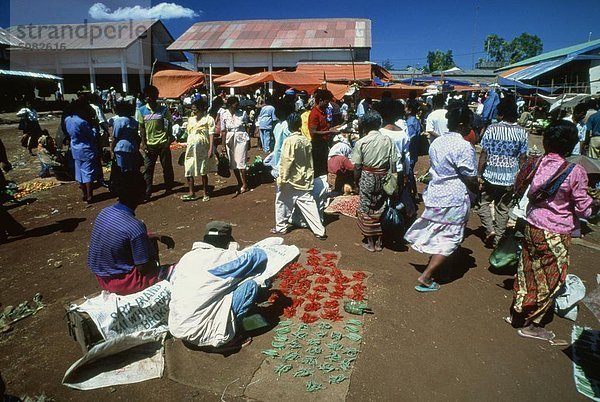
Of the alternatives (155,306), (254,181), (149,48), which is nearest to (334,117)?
(254,181)

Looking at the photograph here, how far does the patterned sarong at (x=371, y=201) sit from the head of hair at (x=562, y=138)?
2021mm

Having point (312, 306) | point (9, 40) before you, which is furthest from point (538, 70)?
point (9, 40)

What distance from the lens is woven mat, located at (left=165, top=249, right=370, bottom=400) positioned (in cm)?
291

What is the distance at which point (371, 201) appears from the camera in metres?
5.05

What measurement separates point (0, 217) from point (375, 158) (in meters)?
6.08

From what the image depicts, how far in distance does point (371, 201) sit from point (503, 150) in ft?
6.02

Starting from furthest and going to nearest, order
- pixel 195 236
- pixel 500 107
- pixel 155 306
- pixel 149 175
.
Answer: pixel 149 175, pixel 195 236, pixel 500 107, pixel 155 306

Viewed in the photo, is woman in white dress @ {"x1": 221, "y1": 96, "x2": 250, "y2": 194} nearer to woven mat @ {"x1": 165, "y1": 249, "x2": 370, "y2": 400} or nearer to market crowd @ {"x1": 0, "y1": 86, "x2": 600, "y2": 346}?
market crowd @ {"x1": 0, "y1": 86, "x2": 600, "y2": 346}

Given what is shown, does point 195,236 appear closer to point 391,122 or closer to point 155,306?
point 155,306

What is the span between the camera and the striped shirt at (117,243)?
10.4ft

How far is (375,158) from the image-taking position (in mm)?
4879

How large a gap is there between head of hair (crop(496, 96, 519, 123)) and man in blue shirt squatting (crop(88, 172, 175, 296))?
14.7 feet

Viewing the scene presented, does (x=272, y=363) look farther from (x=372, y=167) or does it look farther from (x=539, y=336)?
(x=372, y=167)

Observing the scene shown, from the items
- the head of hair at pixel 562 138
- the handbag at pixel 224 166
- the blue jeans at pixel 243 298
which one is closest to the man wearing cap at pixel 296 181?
the blue jeans at pixel 243 298
